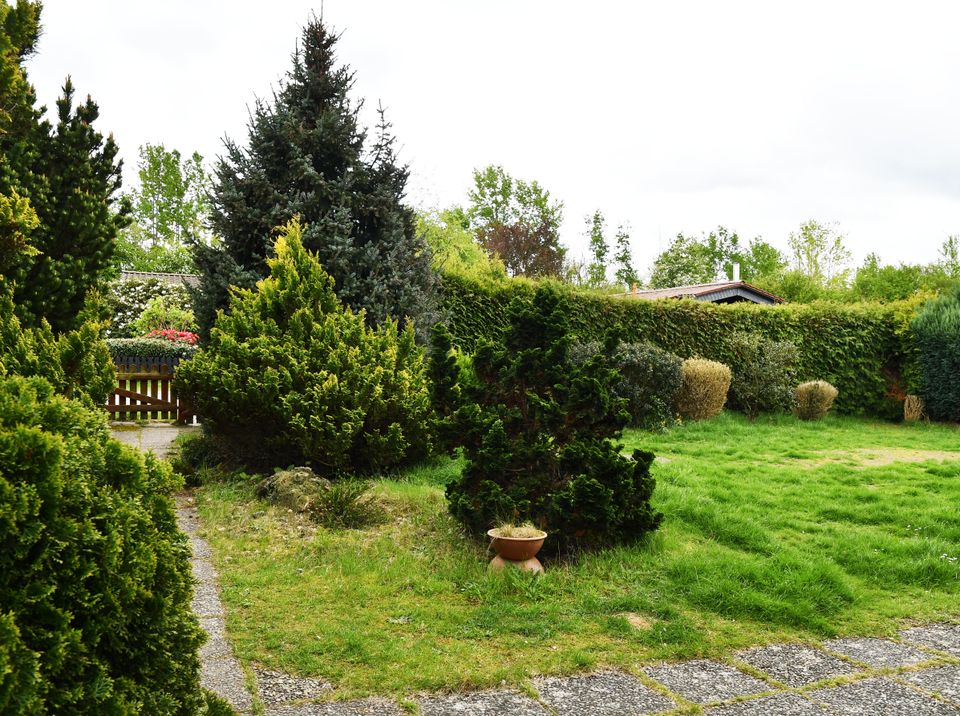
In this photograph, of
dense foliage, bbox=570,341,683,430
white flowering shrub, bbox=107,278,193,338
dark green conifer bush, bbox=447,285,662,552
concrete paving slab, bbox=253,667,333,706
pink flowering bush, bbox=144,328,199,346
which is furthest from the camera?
white flowering shrub, bbox=107,278,193,338

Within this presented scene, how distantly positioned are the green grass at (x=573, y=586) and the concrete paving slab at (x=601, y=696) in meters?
0.12

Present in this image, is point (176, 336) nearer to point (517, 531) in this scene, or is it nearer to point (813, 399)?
point (517, 531)

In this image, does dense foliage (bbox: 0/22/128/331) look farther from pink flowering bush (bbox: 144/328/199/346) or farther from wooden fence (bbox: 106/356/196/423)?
pink flowering bush (bbox: 144/328/199/346)

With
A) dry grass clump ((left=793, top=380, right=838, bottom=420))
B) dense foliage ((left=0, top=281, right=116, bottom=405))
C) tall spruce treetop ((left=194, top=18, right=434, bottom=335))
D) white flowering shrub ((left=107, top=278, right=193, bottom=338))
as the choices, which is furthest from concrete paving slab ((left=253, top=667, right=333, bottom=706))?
white flowering shrub ((left=107, top=278, right=193, bottom=338))

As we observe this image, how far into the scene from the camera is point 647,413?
12.1m

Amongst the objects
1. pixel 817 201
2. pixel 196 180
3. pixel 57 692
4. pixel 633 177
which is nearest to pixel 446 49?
pixel 57 692

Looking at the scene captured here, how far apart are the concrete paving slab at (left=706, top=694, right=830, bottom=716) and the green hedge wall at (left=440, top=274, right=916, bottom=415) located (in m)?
9.61

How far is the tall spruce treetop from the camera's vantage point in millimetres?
8695

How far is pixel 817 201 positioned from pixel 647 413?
28.2 m

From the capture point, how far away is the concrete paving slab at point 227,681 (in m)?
2.82

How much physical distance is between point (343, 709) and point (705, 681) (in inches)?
66.2

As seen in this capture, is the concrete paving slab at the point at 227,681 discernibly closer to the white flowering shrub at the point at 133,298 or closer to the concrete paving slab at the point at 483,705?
the concrete paving slab at the point at 483,705

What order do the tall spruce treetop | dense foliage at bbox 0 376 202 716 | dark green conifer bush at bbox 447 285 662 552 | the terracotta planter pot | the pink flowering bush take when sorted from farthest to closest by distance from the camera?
the pink flowering bush
the tall spruce treetop
dark green conifer bush at bbox 447 285 662 552
the terracotta planter pot
dense foliage at bbox 0 376 202 716

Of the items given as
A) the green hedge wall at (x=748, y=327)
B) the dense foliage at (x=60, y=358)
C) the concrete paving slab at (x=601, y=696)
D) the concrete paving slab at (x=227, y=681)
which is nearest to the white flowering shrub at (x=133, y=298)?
the green hedge wall at (x=748, y=327)
